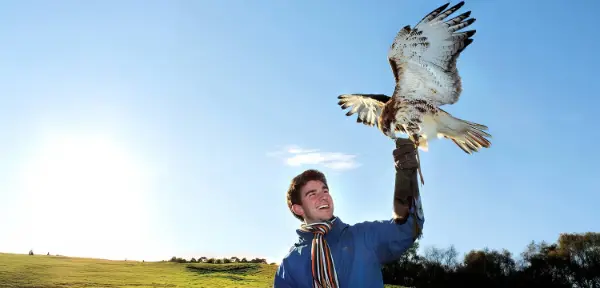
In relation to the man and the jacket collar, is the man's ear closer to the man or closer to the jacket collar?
the man

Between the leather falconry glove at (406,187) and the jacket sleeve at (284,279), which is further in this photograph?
the jacket sleeve at (284,279)

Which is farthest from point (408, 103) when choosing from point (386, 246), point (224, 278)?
point (224, 278)

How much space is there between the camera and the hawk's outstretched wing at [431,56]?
186 inches

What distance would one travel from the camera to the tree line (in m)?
42.9

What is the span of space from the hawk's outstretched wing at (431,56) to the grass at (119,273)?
26.5m

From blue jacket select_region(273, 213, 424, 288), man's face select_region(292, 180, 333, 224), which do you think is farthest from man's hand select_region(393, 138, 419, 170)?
man's face select_region(292, 180, 333, 224)

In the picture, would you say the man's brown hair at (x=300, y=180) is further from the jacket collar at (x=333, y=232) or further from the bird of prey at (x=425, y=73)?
the bird of prey at (x=425, y=73)

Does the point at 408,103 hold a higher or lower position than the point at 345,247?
higher

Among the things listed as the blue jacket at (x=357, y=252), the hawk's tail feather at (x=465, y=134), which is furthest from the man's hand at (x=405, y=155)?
the hawk's tail feather at (x=465, y=134)

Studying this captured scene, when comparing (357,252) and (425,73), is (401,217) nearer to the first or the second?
(357,252)

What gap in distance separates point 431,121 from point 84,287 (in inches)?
1048

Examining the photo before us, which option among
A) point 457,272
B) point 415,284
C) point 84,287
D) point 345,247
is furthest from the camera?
point 457,272

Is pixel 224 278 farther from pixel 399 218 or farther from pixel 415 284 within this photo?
pixel 399 218

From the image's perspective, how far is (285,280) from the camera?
11.7 ft
